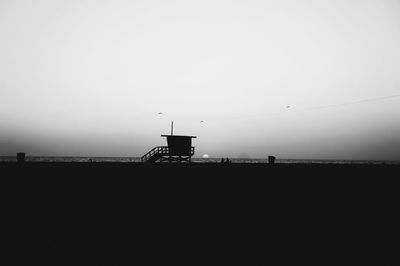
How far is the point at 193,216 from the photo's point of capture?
495 inches

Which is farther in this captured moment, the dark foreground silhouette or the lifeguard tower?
the lifeguard tower

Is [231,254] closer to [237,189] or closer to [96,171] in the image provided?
[237,189]

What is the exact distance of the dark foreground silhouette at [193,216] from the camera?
9352 mm

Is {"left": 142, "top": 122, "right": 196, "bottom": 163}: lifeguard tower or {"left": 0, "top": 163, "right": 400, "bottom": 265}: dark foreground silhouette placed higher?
{"left": 142, "top": 122, "right": 196, "bottom": 163}: lifeguard tower

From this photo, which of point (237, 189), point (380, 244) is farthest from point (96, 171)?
point (380, 244)

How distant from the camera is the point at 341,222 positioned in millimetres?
12578

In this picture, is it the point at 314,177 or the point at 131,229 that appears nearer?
the point at 131,229

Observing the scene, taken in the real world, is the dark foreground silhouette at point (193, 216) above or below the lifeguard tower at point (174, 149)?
below

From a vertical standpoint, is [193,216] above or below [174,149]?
below

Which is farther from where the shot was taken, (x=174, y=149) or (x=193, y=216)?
(x=174, y=149)

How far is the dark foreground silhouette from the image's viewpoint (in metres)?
9.35

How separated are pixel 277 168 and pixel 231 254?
41.0ft

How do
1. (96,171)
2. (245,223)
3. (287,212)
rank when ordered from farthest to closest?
(96,171) < (287,212) < (245,223)

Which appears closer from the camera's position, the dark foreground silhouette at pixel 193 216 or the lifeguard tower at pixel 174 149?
the dark foreground silhouette at pixel 193 216
